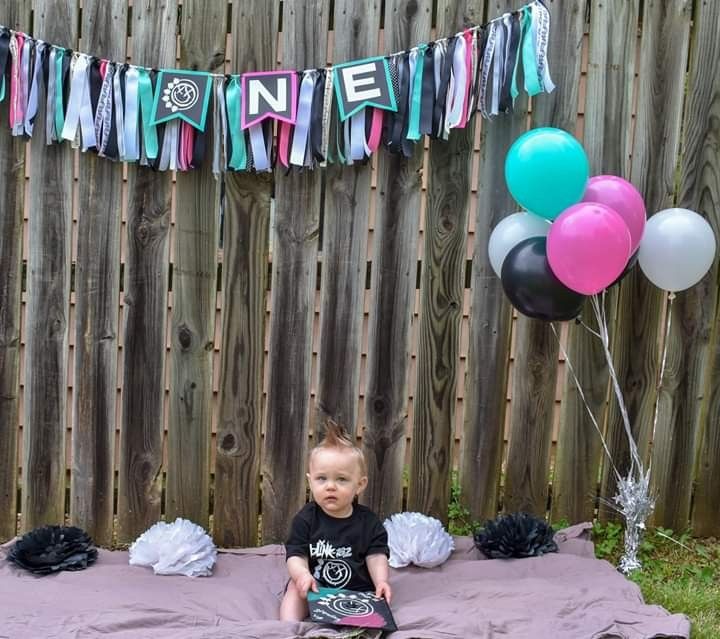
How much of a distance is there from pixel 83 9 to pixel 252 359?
1573 mm

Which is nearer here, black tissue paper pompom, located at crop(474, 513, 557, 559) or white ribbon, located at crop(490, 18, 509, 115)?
white ribbon, located at crop(490, 18, 509, 115)

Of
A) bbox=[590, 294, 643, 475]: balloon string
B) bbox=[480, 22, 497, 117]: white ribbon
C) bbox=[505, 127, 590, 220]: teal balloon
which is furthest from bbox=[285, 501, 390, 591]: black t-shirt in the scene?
bbox=[480, 22, 497, 117]: white ribbon

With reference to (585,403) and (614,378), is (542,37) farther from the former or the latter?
(585,403)

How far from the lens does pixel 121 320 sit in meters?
3.85

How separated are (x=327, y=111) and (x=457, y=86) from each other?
1.72 ft

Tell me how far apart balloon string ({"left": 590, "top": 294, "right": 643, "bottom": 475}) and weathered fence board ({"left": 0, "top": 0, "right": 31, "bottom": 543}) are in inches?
93.7

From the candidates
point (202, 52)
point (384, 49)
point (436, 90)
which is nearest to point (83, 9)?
point (202, 52)

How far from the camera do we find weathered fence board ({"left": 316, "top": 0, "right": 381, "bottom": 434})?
143 inches

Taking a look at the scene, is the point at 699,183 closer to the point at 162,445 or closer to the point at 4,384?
the point at 162,445

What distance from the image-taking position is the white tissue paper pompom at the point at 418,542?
12.0 ft

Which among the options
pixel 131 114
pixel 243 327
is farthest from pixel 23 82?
pixel 243 327

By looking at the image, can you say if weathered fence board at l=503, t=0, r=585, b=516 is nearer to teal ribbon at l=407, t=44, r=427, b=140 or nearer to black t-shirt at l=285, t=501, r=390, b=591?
teal ribbon at l=407, t=44, r=427, b=140

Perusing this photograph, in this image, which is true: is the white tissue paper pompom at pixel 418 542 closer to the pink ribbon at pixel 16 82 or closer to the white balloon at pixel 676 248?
the white balloon at pixel 676 248

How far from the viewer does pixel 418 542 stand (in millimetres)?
3664
